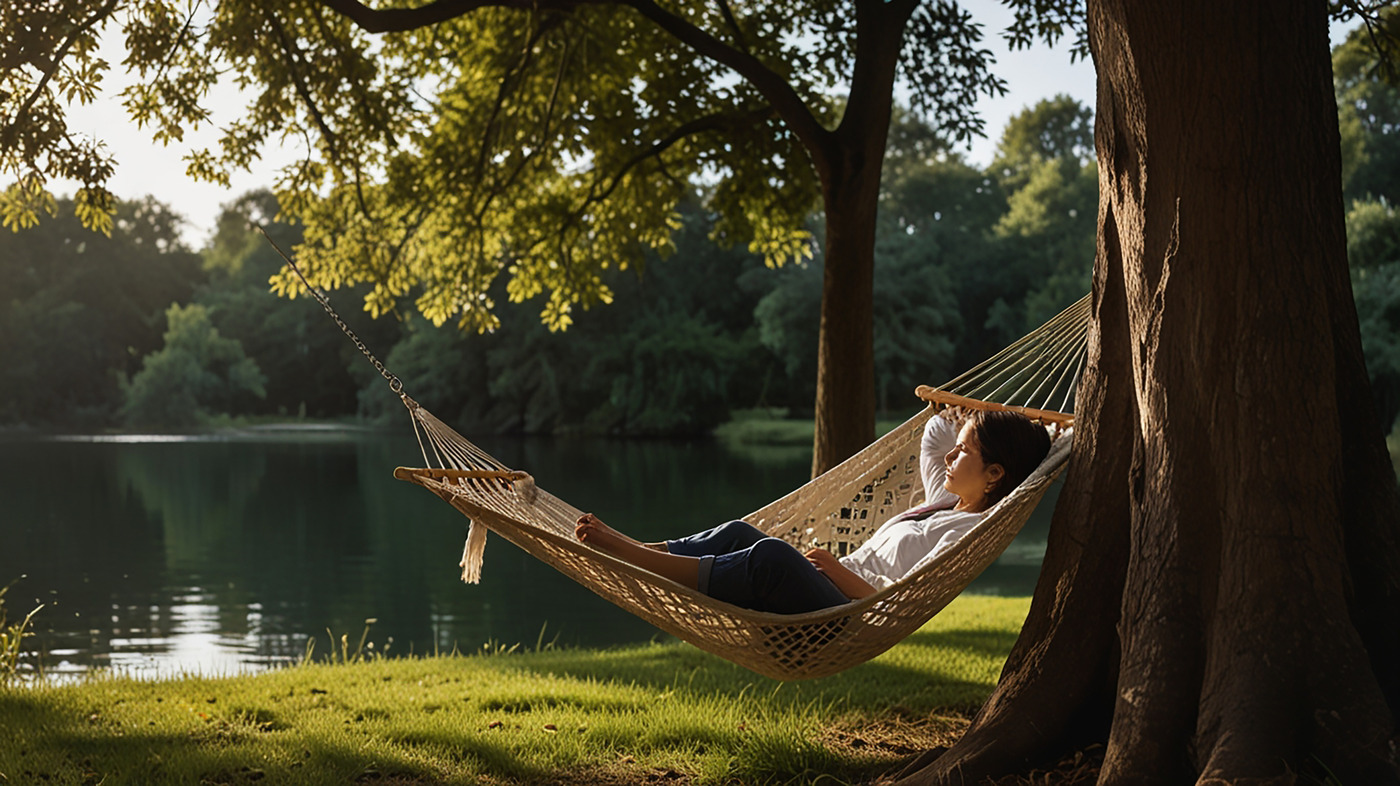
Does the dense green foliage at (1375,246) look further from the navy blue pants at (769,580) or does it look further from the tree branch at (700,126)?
the navy blue pants at (769,580)

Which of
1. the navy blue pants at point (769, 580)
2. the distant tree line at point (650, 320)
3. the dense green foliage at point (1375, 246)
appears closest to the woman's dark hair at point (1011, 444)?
the navy blue pants at point (769, 580)

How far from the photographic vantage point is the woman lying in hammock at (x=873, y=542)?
2148 mm

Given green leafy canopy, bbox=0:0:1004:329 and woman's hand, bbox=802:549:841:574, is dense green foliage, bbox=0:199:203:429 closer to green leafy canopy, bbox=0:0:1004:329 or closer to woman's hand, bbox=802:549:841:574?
green leafy canopy, bbox=0:0:1004:329

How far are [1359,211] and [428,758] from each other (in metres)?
16.9

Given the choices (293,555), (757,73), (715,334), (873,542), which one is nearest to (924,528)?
(873,542)

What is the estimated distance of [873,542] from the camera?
8.54ft

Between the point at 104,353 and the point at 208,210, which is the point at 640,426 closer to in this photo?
the point at 104,353

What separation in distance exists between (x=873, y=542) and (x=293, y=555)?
313 inches

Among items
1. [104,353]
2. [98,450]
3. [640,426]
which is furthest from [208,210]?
[640,426]

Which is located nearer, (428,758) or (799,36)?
(428,758)

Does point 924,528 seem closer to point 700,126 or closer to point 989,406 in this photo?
point 989,406

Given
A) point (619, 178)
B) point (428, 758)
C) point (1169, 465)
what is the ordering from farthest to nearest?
point (619, 178)
point (428, 758)
point (1169, 465)

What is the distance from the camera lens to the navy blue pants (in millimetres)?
2131

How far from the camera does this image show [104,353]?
3192cm
